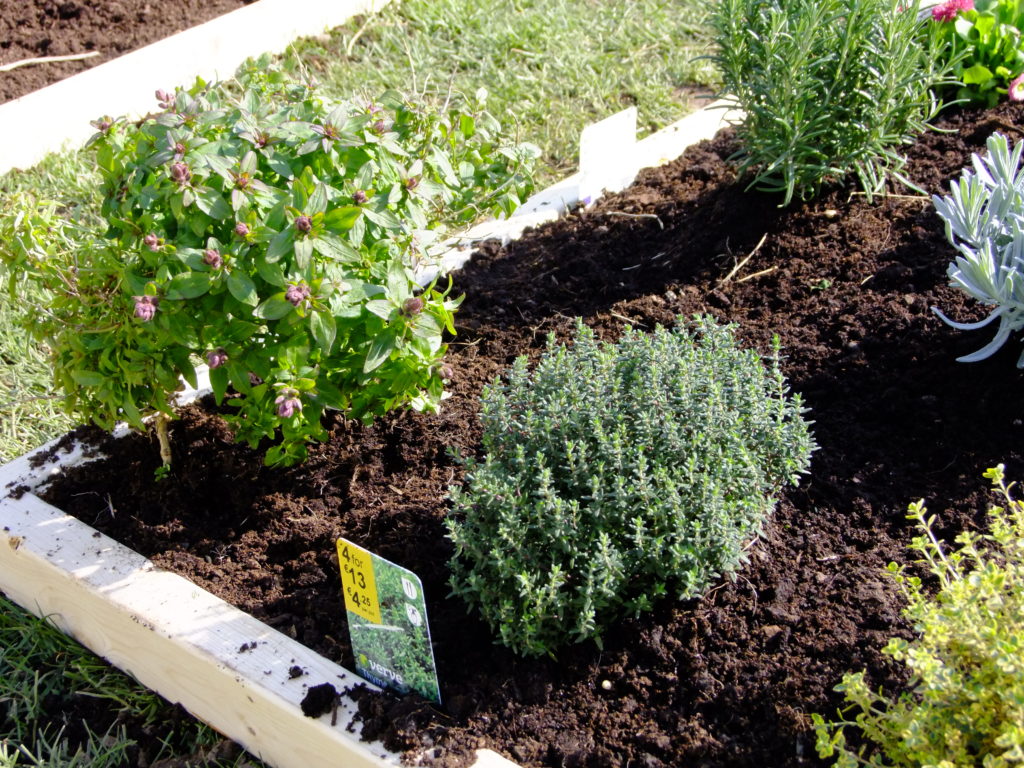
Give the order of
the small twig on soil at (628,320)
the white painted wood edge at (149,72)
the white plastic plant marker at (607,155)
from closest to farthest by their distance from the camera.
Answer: the small twig on soil at (628,320), the white plastic plant marker at (607,155), the white painted wood edge at (149,72)

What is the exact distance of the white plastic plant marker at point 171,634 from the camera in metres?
2.28

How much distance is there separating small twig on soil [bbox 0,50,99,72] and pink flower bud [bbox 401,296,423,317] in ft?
13.2

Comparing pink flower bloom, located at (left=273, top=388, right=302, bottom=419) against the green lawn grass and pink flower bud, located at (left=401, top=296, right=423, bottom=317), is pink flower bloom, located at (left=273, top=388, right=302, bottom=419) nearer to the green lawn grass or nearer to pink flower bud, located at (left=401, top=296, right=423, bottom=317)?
pink flower bud, located at (left=401, top=296, right=423, bottom=317)

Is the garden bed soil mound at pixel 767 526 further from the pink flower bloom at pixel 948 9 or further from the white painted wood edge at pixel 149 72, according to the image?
the white painted wood edge at pixel 149 72

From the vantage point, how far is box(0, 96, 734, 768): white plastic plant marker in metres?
2.28

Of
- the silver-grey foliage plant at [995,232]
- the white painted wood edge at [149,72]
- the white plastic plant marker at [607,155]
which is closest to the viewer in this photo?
the silver-grey foliage plant at [995,232]

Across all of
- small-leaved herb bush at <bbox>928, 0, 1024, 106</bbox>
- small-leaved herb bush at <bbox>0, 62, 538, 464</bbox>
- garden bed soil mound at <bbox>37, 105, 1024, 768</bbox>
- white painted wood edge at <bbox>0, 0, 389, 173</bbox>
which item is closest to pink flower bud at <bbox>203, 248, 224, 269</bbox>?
small-leaved herb bush at <bbox>0, 62, 538, 464</bbox>

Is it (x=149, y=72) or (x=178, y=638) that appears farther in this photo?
(x=149, y=72)

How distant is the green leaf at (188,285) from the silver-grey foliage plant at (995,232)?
1.89 meters

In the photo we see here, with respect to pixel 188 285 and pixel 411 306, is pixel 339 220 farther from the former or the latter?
pixel 188 285

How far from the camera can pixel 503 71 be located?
18.2ft

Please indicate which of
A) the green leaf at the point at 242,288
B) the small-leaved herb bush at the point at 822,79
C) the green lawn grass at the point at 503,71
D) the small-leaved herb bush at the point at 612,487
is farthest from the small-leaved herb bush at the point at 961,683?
the green lawn grass at the point at 503,71

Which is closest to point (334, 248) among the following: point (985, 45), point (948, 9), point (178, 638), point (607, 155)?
point (178, 638)

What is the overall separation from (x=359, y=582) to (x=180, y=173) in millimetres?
975
